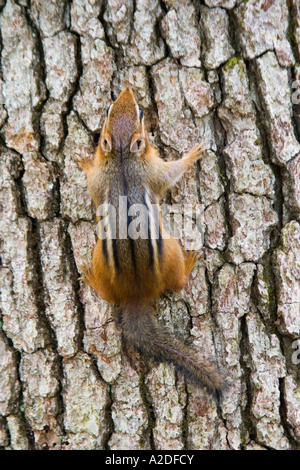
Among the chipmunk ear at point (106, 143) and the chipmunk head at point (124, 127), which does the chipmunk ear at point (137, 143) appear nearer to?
the chipmunk head at point (124, 127)

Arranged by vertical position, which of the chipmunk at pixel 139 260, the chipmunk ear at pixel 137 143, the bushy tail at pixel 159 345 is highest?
the chipmunk ear at pixel 137 143

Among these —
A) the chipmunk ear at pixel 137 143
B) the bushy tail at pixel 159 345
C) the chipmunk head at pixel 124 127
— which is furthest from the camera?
the chipmunk ear at pixel 137 143

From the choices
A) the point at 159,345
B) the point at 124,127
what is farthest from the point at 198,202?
the point at 159,345

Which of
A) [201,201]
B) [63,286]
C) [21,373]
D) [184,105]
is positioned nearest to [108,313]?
[63,286]

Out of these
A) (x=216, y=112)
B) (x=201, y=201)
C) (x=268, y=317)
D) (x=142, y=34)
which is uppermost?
(x=142, y=34)

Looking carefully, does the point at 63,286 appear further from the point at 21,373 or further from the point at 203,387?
the point at 203,387

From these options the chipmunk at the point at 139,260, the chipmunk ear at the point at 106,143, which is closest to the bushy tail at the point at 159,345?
the chipmunk at the point at 139,260

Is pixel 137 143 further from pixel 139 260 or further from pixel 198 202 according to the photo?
pixel 139 260
